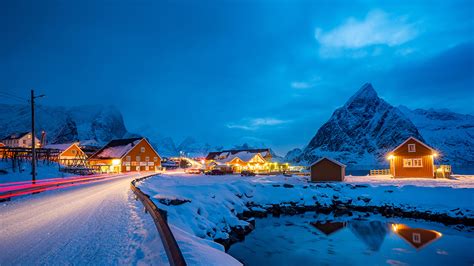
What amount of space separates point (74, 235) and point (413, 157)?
52288 millimetres

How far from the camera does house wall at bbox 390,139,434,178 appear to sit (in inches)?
1912

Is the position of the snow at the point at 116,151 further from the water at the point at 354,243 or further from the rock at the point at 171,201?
the rock at the point at 171,201

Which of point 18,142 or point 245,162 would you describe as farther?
point 18,142

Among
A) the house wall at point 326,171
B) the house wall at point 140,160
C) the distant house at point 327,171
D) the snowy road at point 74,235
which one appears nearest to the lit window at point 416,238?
the snowy road at point 74,235

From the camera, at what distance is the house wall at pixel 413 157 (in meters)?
48.6

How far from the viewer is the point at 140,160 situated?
266 feet

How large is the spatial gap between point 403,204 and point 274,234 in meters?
19.3

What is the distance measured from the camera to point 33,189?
25.4m

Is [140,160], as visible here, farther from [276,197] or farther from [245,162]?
[276,197]

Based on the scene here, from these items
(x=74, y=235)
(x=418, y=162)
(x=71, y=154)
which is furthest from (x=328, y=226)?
(x=71, y=154)

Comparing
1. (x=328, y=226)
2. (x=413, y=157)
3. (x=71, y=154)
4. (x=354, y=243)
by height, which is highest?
(x=71, y=154)

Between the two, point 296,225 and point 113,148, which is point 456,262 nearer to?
point 296,225

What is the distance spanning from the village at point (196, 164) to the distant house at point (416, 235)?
21428 millimetres

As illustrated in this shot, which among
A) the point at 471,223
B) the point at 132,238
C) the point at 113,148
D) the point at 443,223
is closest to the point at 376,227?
the point at 443,223
